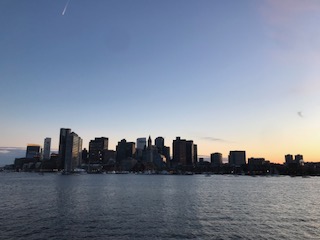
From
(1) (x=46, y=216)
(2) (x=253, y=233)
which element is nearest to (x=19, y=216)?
(1) (x=46, y=216)

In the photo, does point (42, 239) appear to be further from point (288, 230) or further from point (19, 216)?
point (288, 230)

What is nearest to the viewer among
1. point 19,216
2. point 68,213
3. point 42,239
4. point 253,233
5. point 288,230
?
point 42,239

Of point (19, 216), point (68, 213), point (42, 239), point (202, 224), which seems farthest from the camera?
point (68, 213)

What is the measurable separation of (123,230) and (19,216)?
29069mm

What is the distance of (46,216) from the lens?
64875 millimetres

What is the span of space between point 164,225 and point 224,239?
46.5 feet

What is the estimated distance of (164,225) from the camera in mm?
55406

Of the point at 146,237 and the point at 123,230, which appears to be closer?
the point at 146,237

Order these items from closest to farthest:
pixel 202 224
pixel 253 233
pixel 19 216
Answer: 1. pixel 253 233
2. pixel 202 224
3. pixel 19 216

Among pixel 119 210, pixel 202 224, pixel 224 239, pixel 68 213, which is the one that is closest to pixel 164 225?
pixel 202 224

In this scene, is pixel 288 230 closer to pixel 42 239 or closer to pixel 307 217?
pixel 307 217

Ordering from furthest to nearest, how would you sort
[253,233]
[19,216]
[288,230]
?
[19,216] → [288,230] → [253,233]

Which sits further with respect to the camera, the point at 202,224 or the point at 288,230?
the point at 202,224

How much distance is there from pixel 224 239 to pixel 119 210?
35.0 metres
